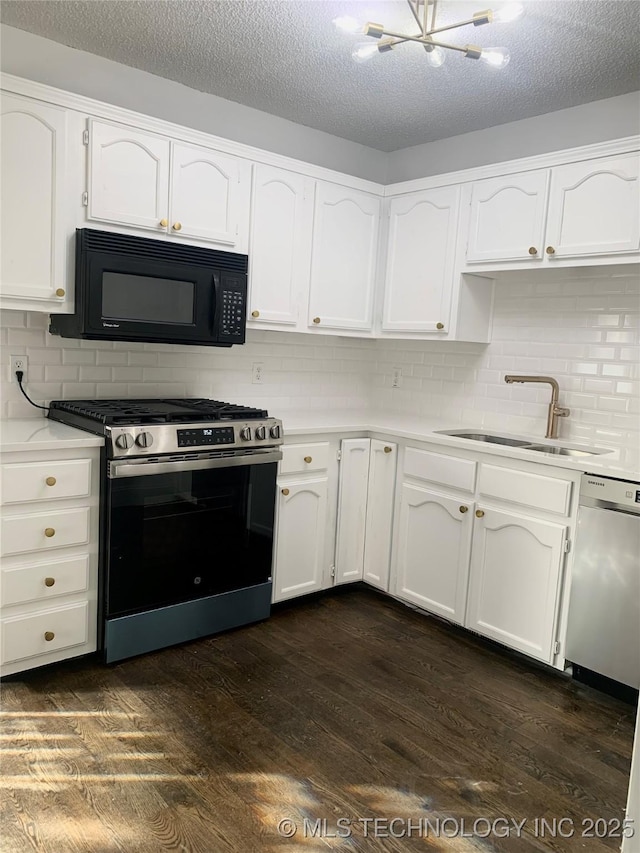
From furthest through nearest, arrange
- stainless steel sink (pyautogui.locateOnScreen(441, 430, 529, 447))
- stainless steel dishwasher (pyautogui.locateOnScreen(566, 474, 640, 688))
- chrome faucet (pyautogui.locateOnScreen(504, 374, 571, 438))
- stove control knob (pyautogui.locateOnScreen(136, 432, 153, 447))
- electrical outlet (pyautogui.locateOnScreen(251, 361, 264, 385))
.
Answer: electrical outlet (pyautogui.locateOnScreen(251, 361, 264, 385)) < stainless steel sink (pyautogui.locateOnScreen(441, 430, 529, 447)) < chrome faucet (pyautogui.locateOnScreen(504, 374, 571, 438)) < stove control knob (pyautogui.locateOnScreen(136, 432, 153, 447)) < stainless steel dishwasher (pyautogui.locateOnScreen(566, 474, 640, 688))

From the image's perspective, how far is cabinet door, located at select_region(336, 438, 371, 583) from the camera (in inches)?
138

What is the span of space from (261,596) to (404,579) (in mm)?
760

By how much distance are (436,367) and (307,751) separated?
7.70 ft

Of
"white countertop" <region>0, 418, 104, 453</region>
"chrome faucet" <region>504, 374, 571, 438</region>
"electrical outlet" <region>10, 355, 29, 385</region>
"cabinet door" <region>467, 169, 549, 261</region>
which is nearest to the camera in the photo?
"white countertop" <region>0, 418, 104, 453</region>

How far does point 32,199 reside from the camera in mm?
2598

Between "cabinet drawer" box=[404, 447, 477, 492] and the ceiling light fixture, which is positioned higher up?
the ceiling light fixture

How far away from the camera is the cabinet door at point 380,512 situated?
3506 mm

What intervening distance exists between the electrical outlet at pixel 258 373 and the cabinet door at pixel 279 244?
38 centimetres

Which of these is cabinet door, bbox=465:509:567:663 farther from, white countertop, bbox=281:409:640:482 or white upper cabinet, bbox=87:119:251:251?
white upper cabinet, bbox=87:119:251:251

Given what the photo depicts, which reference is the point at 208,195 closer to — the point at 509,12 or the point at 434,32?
A: the point at 434,32

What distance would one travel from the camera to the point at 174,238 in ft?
9.79

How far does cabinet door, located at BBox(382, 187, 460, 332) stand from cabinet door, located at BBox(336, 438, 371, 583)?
2.44ft

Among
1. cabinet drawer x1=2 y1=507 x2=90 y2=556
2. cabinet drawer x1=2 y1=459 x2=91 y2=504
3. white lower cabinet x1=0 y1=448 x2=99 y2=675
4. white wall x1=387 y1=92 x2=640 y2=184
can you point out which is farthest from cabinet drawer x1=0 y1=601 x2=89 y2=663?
white wall x1=387 y1=92 x2=640 y2=184

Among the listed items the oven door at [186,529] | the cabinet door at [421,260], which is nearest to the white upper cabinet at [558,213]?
the cabinet door at [421,260]
